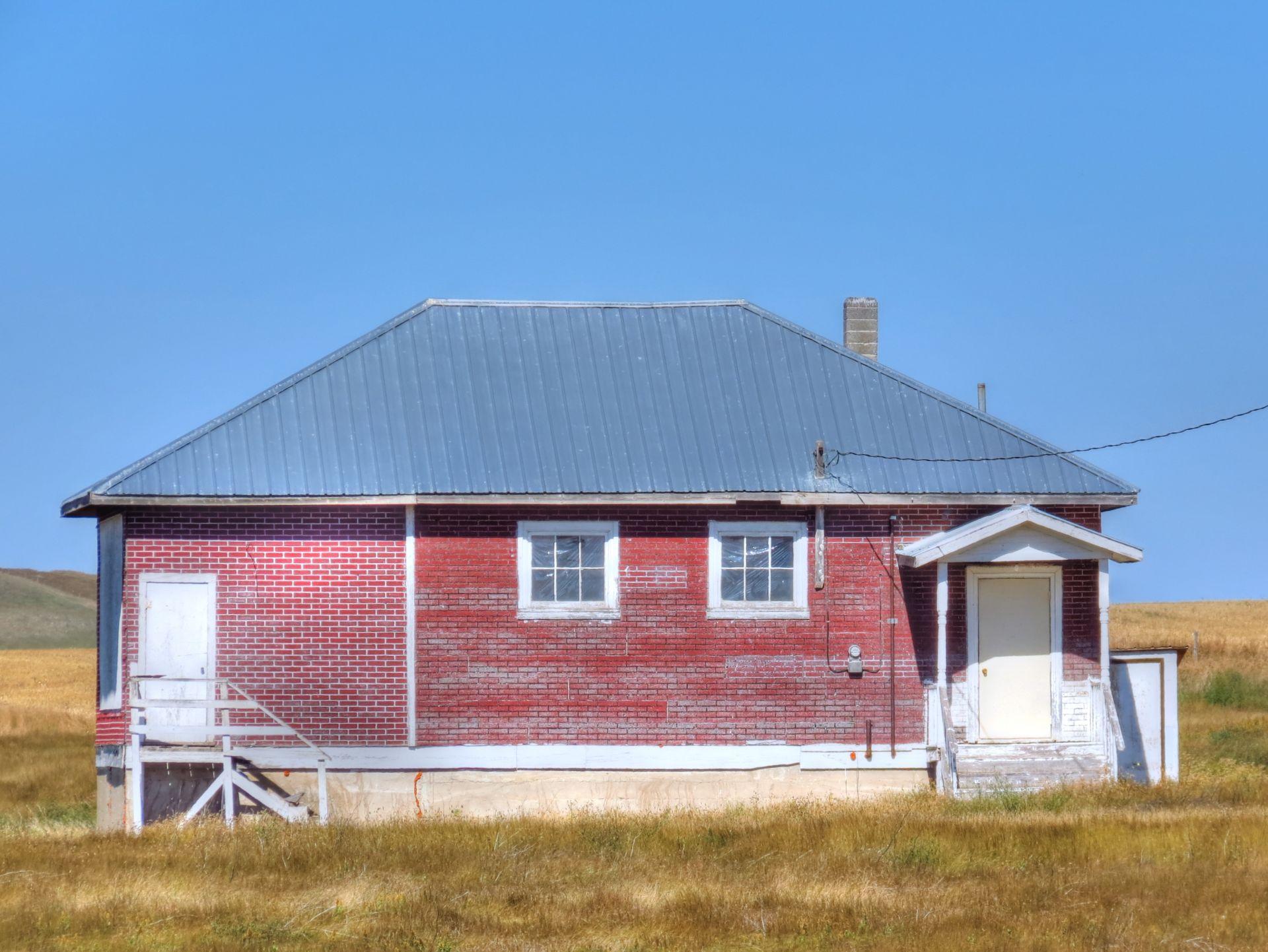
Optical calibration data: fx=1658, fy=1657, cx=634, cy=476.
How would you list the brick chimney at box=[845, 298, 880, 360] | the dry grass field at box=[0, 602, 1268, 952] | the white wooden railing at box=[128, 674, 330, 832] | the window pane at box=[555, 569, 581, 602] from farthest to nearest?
the brick chimney at box=[845, 298, 880, 360] → the window pane at box=[555, 569, 581, 602] → the white wooden railing at box=[128, 674, 330, 832] → the dry grass field at box=[0, 602, 1268, 952]

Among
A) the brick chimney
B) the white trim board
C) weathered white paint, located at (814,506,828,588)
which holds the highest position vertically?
the brick chimney

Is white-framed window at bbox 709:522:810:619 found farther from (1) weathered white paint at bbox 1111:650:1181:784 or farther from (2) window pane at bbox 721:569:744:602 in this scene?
(1) weathered white paint at bbox 1111:650:1181:784

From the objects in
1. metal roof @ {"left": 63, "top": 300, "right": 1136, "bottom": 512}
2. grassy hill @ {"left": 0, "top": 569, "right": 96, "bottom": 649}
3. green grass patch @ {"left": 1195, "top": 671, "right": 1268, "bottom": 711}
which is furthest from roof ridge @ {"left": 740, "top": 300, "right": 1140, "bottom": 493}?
grassy hill @ {"left": 0, "top": 569, "right": 96, "bottom": 649}

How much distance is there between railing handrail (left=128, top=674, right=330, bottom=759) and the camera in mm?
18406

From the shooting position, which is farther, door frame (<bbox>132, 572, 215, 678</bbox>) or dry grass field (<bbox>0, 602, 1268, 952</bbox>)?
A: door frame (<bbox>132, 572, 215, 678</bbox>)

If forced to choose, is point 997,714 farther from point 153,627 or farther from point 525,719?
point 153,627

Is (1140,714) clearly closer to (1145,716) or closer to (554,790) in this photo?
(1145,716)

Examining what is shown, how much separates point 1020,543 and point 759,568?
3.04 metres

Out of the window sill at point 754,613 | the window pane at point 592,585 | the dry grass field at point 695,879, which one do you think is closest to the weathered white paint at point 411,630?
the dry grass field at point 695,879

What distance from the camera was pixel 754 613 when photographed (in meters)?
19.4

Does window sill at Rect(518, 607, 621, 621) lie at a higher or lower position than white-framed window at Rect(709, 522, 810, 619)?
lower

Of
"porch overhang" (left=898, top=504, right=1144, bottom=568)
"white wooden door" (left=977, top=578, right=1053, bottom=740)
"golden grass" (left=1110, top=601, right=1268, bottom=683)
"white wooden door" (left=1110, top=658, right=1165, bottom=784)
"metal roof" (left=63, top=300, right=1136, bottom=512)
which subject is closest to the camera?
"porch overhang" (left=898, top=504, right=1144, bottom=568)

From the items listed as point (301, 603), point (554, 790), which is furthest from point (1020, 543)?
point (301, 603)

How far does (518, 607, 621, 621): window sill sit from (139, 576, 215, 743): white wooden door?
3.65 m
